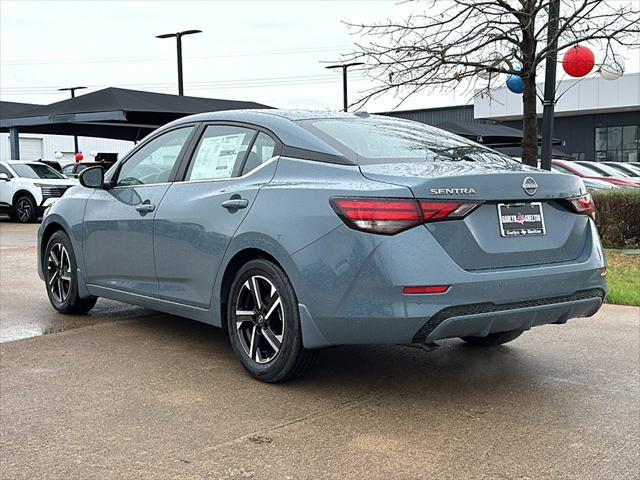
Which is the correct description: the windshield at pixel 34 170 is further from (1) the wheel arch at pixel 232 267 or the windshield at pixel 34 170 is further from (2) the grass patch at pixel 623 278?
(1) the wheel arch at pixel 232 267

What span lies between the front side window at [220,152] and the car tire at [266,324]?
720 mm

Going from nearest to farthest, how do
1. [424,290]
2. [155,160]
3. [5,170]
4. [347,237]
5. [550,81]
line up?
[424,290] < [347,237] < [155,160] < [550,81] < [5,170]

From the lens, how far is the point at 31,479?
10.5ft

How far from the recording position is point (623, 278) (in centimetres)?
860

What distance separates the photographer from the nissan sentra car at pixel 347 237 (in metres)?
3.84

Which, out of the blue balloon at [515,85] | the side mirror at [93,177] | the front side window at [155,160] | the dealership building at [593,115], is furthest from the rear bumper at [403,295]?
the dealership building at [593,115]

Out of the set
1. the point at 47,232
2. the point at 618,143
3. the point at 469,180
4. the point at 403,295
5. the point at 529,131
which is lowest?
the point at 403,295

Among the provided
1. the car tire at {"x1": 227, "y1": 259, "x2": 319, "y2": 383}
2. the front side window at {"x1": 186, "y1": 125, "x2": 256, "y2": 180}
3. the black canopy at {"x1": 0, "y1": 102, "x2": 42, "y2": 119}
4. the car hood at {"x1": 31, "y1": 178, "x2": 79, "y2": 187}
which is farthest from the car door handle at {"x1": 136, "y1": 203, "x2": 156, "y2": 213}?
the black canopy at {"x1": 0, "y1": 102, "x2": 42, "y2": 119}

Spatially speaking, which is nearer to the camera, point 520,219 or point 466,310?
point 466,310

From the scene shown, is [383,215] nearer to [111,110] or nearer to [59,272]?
[59,272]

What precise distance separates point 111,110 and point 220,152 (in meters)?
18.0

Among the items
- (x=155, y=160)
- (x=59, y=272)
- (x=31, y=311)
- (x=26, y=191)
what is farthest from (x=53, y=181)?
(x=155, y=160)

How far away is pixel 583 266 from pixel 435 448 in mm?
1375

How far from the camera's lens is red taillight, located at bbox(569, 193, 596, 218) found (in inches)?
171
